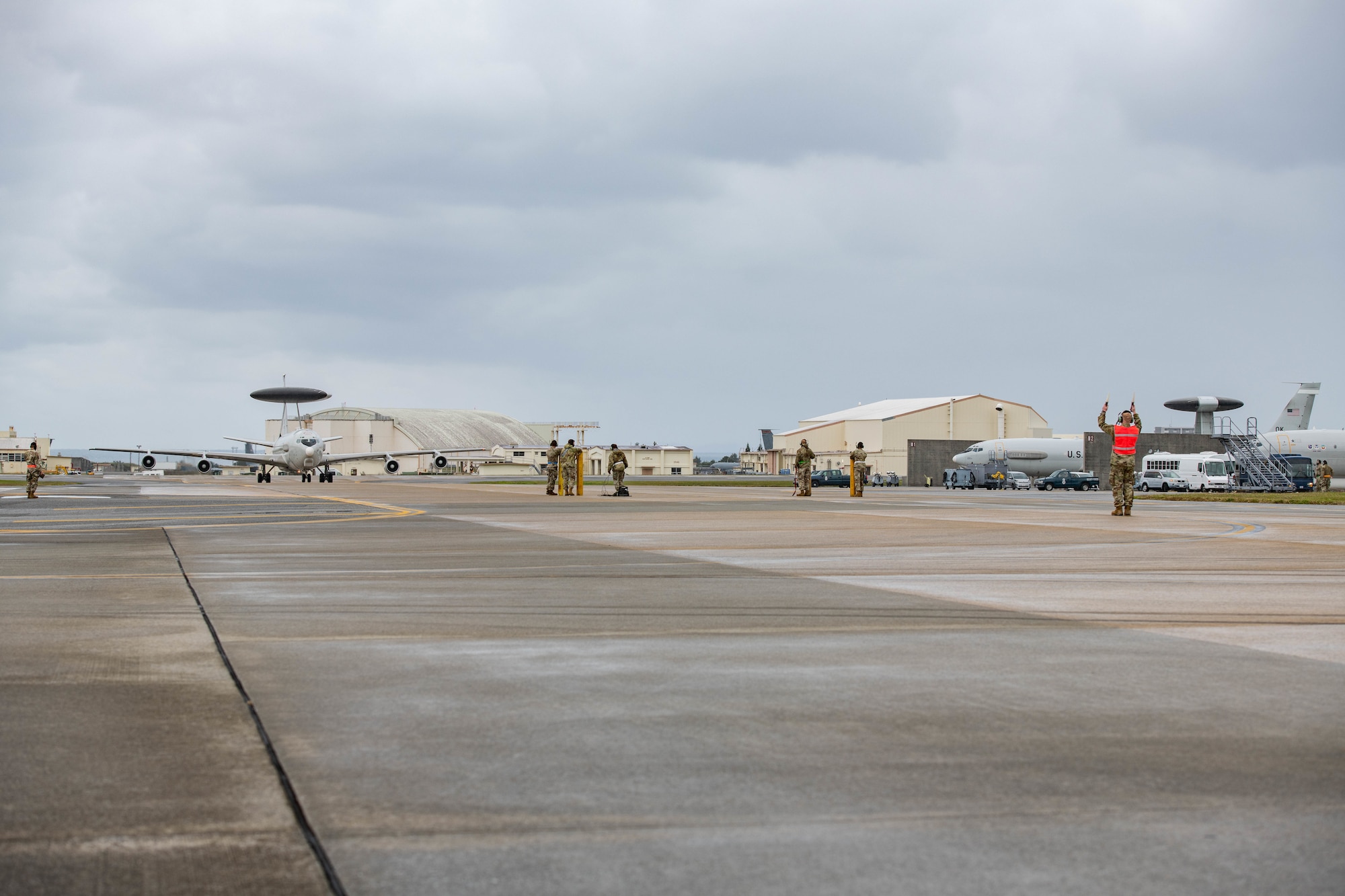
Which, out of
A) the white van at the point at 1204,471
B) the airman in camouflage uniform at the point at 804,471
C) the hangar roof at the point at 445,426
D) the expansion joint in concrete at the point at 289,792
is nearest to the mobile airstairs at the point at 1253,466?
the white van at the point at 1204,471

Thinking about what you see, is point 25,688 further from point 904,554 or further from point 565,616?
point 904,554

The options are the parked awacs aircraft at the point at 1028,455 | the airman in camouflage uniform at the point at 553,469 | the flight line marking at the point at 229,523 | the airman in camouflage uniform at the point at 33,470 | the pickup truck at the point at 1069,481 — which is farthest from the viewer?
the parked awacs aircraft at the point at 1028,455

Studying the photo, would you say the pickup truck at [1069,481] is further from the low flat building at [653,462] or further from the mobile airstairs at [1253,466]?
the low flat building at [653,462]

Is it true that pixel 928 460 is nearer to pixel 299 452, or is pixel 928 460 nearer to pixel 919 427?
pixel 919 427

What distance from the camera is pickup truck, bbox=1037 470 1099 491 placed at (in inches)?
2849

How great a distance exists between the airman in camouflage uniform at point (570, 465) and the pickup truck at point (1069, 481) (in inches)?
1586

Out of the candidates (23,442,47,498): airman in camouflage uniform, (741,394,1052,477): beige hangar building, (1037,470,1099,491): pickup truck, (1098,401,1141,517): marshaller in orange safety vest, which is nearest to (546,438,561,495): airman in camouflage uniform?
(23,442,47,498): airman in camouflage uniform

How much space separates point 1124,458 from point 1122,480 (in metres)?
0.83

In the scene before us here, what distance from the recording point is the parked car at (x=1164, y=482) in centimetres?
6825

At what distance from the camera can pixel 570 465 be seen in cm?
4275

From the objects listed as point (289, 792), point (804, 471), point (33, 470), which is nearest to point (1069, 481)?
point (804, 471)

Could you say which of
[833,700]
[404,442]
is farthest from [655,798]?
[404,442]

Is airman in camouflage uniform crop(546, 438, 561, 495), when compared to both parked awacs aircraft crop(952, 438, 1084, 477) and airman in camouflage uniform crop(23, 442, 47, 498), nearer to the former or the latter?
airman in camouflage uniform crop(23, 442, 47, 498)

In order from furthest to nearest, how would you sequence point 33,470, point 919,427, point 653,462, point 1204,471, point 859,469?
point 653,462, point 919,427, point 1204,471, point 859,469, point 33,470
